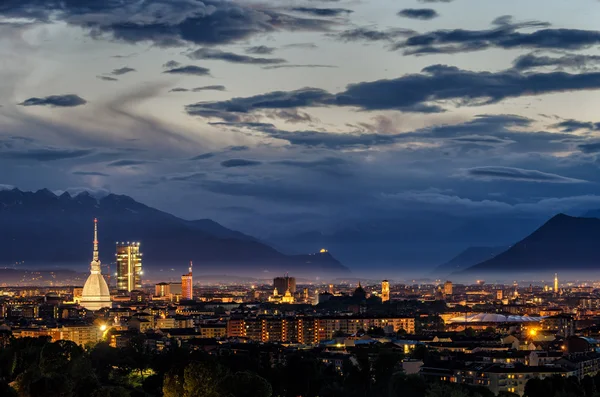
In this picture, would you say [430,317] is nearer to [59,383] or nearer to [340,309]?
[340,309]

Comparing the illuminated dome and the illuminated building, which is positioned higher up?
the illuminated building

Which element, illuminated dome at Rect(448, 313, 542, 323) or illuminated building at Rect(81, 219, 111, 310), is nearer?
illuminated dome at Rect(448, 313, 542, 323)

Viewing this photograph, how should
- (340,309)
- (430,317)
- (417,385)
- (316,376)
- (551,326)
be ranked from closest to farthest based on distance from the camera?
1. (417,385)
2. (316,376)
3. (551,326)
4. (430,317)
5. (340,309)

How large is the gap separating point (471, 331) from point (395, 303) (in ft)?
219

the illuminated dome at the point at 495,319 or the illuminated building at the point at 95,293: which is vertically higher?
the illuminated building at the point at 95,293

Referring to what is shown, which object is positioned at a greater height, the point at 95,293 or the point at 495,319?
the point at 95,293

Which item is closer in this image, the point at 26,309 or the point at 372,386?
the point at 372,386

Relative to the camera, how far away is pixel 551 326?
135 metres

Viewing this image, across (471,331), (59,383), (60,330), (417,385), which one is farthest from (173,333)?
(59,383)

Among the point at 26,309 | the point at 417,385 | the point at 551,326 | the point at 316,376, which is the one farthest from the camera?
the point at 26,309

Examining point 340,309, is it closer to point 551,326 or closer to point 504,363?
point 551,326

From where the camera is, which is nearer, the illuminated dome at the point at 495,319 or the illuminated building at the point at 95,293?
the illuminated dome at the point at 495,319

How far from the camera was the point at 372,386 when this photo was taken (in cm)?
7038

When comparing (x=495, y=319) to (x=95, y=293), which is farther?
(x=95, y=293)
